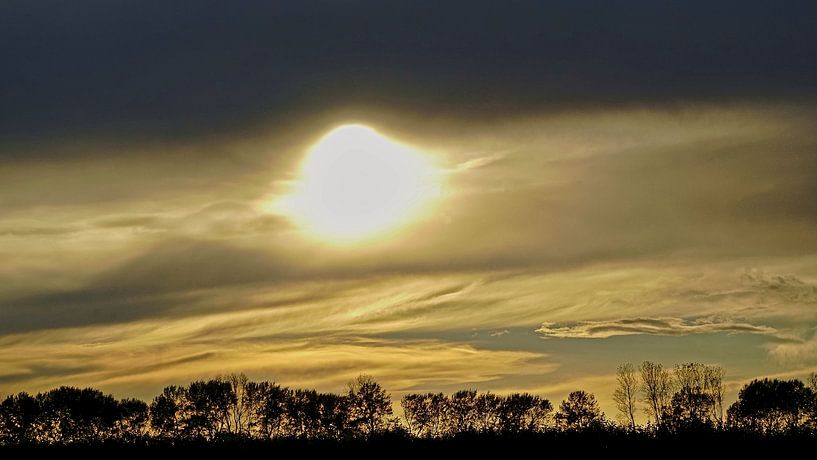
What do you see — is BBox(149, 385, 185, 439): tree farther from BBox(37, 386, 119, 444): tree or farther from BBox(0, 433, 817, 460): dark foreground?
BBox(0, 433, 817, 460): dark foreground

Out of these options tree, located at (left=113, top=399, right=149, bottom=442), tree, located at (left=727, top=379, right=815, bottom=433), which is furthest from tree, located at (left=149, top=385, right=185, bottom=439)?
tree, located at (left=727, top=379, right=815, bottom=433)

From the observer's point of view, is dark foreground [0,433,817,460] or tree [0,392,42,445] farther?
tree [0,392,42,445]

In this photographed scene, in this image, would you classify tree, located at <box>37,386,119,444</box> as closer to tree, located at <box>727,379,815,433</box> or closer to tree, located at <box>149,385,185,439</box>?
tree, located at <box>149,385,185,439</box>

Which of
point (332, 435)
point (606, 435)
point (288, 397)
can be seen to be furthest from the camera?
point (288, 397)

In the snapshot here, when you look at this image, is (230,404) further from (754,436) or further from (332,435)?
(754,436)

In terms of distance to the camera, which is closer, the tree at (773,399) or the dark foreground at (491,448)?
the dark foreground at (491,448)

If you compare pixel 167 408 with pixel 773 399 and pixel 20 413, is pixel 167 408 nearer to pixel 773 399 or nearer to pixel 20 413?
pixel 20 413

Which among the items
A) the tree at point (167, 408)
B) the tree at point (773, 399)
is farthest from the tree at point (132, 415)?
the tree at point (773, 399)

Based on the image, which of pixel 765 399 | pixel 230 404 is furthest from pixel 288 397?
pixel 765 399

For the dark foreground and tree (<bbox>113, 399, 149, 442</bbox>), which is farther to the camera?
tree (<bbox>113, 399, 149, 442</bbox>)

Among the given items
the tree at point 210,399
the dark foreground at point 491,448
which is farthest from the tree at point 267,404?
the dark foreground at point 491,448

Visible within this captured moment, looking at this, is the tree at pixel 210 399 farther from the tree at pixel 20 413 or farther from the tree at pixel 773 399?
the tree at pixel 773 399

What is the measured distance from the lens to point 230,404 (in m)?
152

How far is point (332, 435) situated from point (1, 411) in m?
111
